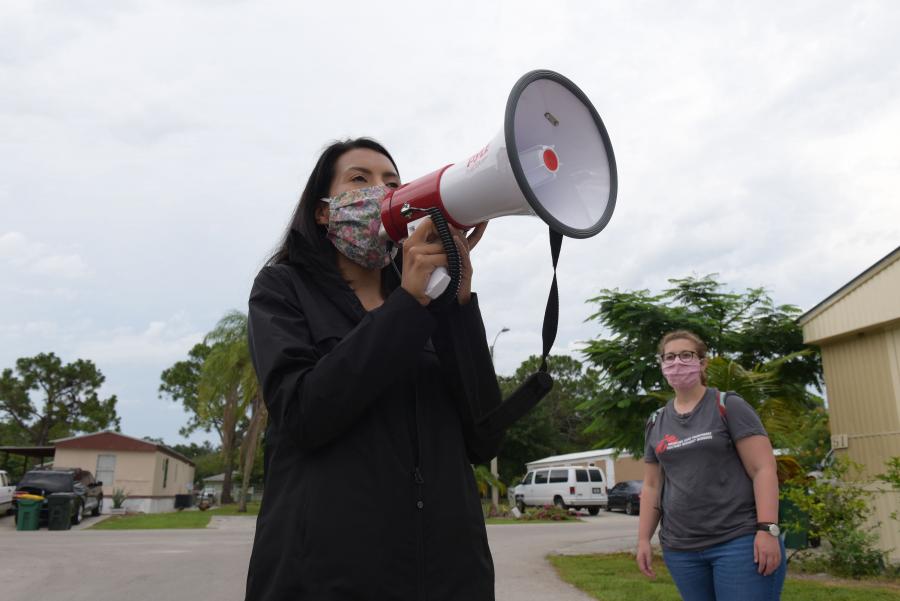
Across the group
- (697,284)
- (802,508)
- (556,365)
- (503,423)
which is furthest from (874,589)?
(556,365)

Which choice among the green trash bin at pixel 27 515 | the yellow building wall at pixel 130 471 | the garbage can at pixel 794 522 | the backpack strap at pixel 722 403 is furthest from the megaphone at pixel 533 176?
the yellow building wall at pixel 130 471

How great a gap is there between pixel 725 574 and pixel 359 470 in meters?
2.29

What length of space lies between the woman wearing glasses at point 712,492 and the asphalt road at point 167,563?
4.30 metres

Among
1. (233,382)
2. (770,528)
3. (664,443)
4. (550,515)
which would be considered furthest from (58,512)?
(770,528)

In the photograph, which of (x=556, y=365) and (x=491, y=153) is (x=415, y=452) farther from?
(x=556, y=365)

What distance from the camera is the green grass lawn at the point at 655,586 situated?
6.88 meters

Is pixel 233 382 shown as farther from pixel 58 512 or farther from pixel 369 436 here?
pixel 369 436

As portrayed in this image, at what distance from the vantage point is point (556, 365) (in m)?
61.1

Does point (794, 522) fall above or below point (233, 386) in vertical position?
below

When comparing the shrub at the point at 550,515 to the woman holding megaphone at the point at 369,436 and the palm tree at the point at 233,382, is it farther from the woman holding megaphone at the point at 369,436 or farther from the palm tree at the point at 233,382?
the woman holding megaphone at the point at 369,436

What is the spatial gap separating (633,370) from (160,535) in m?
11.2

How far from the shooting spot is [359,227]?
6.17ft

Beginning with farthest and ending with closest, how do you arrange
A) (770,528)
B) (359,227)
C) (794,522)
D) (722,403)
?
(794,522)
(722,403)
(770,528)
(359,227)

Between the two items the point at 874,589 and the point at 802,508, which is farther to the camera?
the point at 802,508
